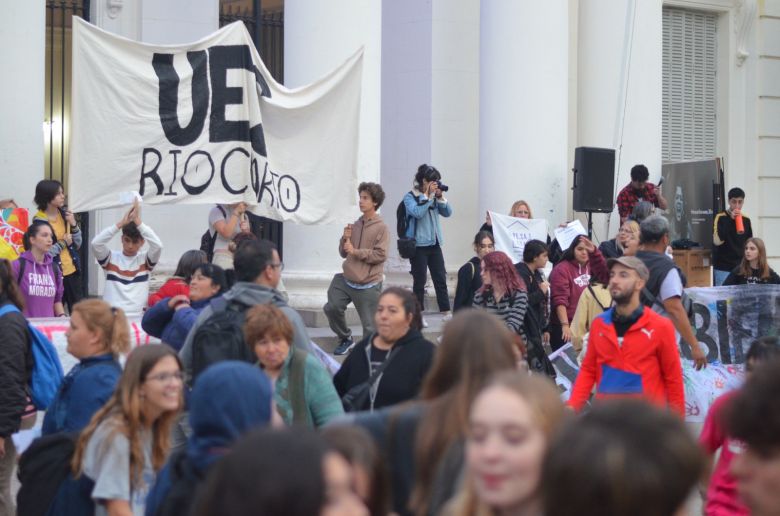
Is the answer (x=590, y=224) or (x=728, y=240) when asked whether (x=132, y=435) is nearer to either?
(x=590, y=224)

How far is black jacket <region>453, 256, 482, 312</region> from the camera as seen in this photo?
10977 mm

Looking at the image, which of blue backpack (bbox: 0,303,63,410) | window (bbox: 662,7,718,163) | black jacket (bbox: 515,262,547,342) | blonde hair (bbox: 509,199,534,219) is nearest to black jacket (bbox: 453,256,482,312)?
black jacket (bbox: 515,262,547,342)

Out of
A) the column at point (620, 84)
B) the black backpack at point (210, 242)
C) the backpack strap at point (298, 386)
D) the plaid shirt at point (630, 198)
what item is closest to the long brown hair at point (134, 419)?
the backpack strap at point (298, 386)

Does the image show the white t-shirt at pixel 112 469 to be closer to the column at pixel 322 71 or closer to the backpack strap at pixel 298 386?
the backpack strap at pixel 298 386

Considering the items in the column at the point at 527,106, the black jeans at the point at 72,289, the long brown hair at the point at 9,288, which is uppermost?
the column at the point at 527,106

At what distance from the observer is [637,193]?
14.3 m

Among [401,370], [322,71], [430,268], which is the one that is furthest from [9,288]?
[430,268]

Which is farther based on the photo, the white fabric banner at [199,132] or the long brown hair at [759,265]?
the long brown hair at [759,265]

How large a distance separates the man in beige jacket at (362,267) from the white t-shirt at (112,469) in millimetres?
6551

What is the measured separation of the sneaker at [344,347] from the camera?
1137cm

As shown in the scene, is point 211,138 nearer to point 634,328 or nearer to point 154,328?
point 154,328

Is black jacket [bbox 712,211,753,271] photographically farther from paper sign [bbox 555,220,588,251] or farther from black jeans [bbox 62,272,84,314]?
black jeans [bbox 62,272,84,314]

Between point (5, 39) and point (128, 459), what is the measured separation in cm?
744

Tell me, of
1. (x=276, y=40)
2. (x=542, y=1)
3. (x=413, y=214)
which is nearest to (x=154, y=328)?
(x=413, y=214)
